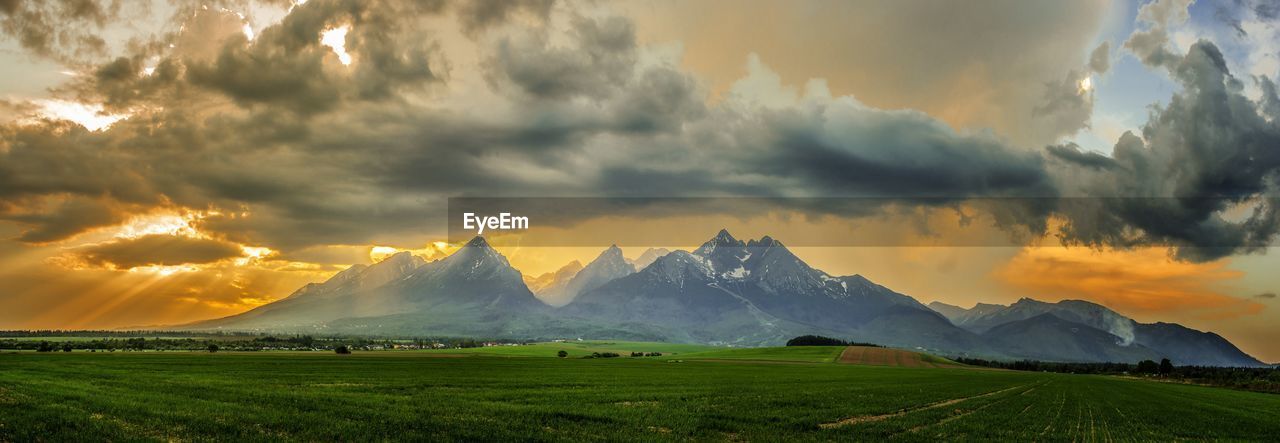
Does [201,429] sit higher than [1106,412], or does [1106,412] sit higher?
[201,429]

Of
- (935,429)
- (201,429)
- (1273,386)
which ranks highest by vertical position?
(201,429)

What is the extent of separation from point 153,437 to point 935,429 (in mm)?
40870

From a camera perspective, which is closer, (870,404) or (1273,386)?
(870,404)

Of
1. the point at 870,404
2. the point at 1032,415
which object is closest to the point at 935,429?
the point at 870,404

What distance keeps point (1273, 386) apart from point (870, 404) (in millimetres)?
170572

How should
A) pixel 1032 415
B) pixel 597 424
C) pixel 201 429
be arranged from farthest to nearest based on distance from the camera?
pixel 1032 415 → pixel 597 424 → pixel 201 429

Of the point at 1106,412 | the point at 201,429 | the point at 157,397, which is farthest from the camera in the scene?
the point at 1106,412

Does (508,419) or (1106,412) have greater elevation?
(508,419)

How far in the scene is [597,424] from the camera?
3584cm

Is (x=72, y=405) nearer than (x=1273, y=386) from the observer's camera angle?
Yes

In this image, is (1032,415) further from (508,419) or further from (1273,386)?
(1273,386)

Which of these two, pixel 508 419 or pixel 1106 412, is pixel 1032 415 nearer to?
pixel 1106 412

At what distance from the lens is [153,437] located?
28.0 meters

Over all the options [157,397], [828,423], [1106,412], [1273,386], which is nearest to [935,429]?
[828,423]
